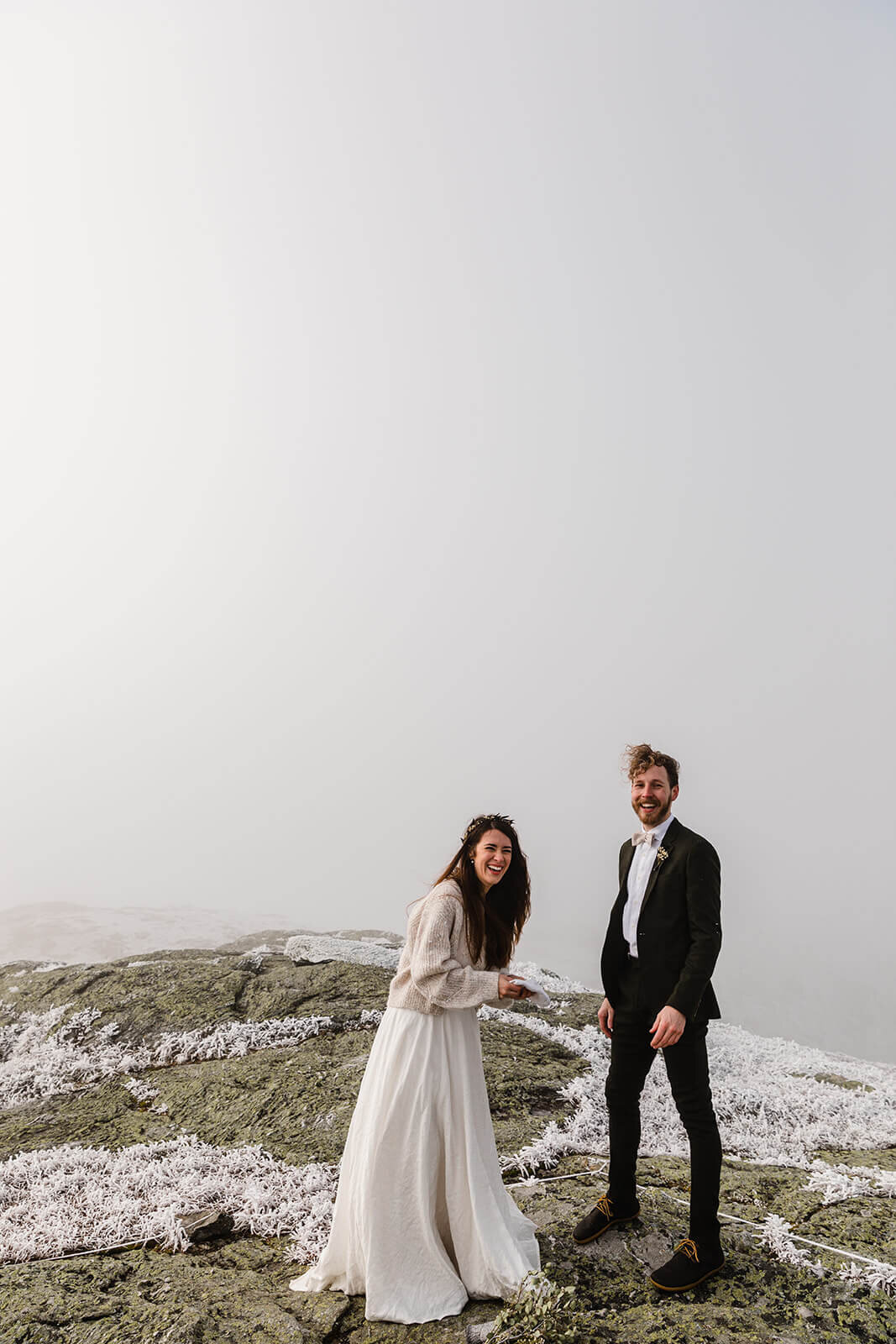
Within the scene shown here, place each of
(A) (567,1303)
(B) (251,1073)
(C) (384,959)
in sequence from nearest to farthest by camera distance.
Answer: (A) (567,1303), (B) (251,1073), (C) (384,959)

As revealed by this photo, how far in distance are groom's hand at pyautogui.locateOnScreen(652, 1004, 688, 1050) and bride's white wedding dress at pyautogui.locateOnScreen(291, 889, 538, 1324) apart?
1.40 m

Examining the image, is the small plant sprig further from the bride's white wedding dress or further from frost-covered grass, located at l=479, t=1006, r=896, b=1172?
frost-covered grass, located at l=479, t=1006, r=896, b=1172

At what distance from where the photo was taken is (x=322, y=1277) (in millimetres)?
5988

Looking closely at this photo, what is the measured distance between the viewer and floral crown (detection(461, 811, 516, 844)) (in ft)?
20.2

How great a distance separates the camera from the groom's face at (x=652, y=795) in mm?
6336

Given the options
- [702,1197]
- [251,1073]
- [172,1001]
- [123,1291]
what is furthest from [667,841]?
[172,1001]

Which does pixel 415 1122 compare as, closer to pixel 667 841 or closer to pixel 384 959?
pixel 667 841

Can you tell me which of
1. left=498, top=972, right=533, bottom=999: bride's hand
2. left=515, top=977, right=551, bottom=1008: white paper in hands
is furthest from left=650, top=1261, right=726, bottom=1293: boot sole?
left=498, top=972, right=533, bottom=999: bride's hand

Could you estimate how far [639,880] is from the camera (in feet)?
21.2

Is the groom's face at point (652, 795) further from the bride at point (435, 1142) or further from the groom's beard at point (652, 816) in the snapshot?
the bride at point (435, 1142)

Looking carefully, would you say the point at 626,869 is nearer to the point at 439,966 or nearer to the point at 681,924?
the point at 681,924

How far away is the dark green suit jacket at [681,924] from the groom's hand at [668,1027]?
0.08 metres

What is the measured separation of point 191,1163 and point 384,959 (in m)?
8.51

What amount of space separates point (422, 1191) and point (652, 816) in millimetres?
3329
